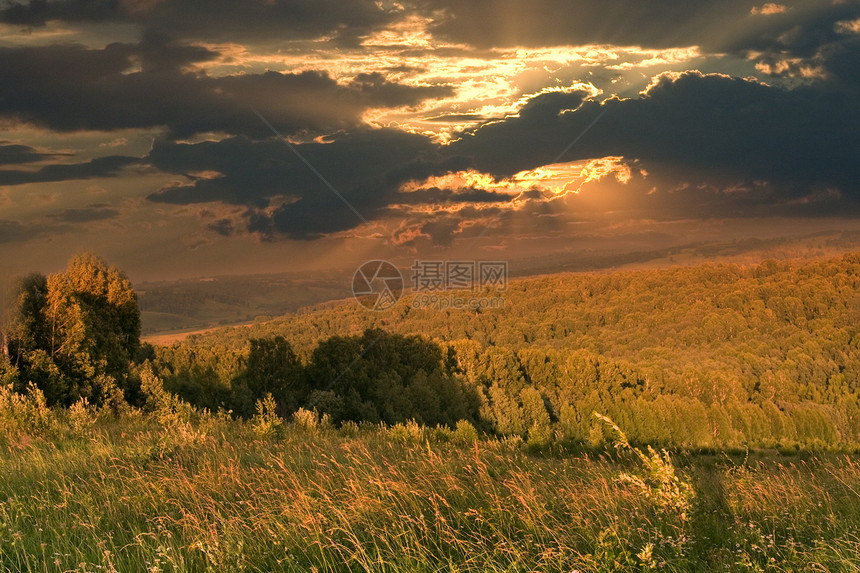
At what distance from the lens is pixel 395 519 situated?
235 inches

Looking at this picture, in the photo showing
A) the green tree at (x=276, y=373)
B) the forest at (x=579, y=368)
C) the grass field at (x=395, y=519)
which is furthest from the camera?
the forest at (x=579, y=368)

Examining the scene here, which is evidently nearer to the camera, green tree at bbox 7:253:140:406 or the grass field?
the grass field

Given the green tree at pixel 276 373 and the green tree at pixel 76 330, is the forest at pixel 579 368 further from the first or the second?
the green tree at pixel 76 330

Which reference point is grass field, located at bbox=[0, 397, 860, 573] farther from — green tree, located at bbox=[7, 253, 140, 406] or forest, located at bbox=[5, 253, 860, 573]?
green tree, located at bbox=[7, 253, 140, 406]

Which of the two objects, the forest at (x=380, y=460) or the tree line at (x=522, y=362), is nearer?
the forest at (x=380, y=460)

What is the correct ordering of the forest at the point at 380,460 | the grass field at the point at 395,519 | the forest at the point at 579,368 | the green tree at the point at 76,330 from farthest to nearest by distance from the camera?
the forest at the point at 579,368, the green tree at the point at 76,330, the forest at the point at 380,460, the grass field at the point at 395,519

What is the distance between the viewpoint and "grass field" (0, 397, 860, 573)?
16.9 feet

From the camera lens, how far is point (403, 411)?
221 feet

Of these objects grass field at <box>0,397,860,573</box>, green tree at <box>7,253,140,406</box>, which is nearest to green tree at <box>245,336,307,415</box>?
green tree at <box>7,253,140,406</box>

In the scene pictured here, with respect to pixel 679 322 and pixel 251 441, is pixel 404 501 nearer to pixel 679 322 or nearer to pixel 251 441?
pixel 251 441

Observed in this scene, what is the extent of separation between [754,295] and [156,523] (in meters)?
175

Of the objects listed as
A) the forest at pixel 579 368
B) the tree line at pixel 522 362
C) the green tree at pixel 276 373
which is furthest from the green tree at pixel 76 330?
the green tree at pixel 276 373

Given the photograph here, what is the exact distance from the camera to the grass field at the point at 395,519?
5137 mm

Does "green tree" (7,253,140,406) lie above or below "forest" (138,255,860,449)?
above
